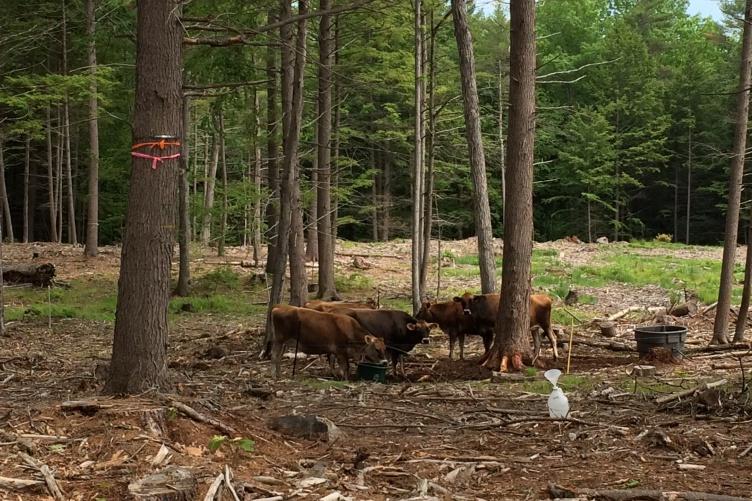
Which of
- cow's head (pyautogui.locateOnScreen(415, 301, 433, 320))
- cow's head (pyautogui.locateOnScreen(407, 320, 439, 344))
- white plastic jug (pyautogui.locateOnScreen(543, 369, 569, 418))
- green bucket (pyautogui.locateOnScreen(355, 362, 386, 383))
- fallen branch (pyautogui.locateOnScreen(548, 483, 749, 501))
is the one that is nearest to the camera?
fallen branch (pyautogui.locateOnScreen(548, 483, 749, 501))

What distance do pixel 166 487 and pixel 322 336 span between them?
683cm

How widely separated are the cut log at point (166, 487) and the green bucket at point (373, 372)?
20.2ft

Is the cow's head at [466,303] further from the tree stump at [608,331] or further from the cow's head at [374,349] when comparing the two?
the tree stump at [608,331]

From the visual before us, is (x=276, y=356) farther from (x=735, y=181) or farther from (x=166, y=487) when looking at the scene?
(x=735, y=181)

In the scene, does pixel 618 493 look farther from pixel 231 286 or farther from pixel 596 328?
pixel 231 286

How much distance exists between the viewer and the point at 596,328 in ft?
50.9

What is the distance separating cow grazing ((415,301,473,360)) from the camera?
12961 millimetres

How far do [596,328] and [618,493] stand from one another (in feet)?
34.5

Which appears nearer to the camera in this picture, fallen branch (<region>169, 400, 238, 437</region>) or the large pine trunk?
fallen branch (<region>169, 400, 238, 437</region>)

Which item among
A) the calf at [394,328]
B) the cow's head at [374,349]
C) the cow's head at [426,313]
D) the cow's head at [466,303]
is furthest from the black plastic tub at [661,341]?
the cow's head at [374,349]

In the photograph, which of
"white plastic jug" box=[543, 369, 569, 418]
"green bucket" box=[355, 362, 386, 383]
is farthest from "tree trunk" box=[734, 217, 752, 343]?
"white plastic jug" box=[543, 369, 569, 418]

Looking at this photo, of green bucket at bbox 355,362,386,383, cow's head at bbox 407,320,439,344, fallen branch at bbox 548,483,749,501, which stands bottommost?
green bucket at bbox 355,362,386,383

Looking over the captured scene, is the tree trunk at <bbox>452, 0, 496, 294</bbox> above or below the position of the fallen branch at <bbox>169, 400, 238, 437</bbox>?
above

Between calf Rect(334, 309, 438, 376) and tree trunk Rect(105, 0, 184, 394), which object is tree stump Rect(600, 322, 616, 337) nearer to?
calf Rect(334, 309, 438, 376)
